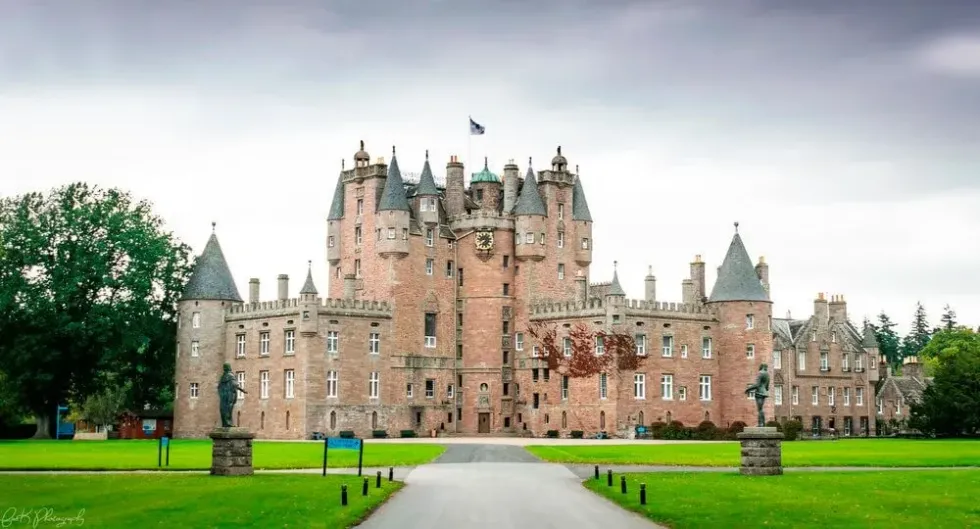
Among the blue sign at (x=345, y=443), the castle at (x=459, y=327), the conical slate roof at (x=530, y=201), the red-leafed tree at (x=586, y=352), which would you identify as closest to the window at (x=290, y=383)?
the castle at (x=459, y=327)

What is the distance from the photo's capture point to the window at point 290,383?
8788cm

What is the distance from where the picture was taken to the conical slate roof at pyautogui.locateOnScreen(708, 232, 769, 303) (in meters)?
91.0

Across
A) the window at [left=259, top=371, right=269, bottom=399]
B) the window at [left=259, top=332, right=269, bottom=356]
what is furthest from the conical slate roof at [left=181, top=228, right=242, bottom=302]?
the window at [left=259, top=371, right=269, bottom=399]

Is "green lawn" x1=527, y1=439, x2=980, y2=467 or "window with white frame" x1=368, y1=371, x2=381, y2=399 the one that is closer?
"green lawn" x1=527, y1=439, x2=980, y2=467

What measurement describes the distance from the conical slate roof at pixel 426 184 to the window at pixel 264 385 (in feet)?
57.5

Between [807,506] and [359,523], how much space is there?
11.4m

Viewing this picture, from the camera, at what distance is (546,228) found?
95.2 meters

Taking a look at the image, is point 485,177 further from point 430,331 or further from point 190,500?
point 190,500

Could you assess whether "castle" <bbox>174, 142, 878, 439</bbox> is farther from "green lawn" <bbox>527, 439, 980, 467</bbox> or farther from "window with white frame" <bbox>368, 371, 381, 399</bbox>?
"green lawn" <bbox>527, 439, 980, 467</bbox>

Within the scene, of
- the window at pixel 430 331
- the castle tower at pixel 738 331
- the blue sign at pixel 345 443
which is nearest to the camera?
the blue sign at pixel 345 443

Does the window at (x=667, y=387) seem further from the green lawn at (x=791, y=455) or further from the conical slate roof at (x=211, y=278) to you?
the conical slate roof at (x=211, y=278)

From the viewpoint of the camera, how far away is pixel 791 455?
57594mm

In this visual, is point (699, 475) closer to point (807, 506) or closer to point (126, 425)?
point (807, 506)

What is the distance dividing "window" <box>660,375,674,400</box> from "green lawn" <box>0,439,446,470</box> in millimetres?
24584
